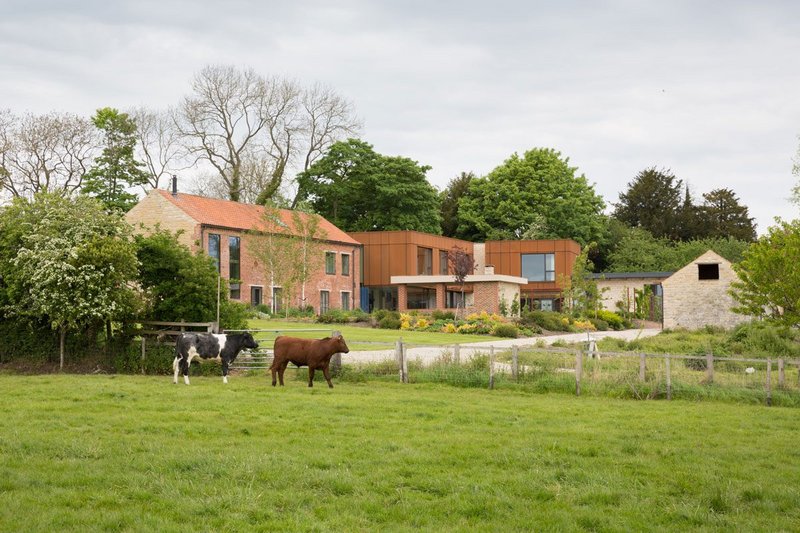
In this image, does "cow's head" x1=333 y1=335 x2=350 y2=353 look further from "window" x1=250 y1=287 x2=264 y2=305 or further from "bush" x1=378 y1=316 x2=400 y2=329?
"window" x1=250 y1=287 x2=264 y2=305

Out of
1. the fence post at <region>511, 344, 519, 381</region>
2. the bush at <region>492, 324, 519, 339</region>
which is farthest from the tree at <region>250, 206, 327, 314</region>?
the fence post at <region>511, 344, 519, 381</region>

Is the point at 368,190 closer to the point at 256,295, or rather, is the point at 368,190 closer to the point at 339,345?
the point at 256,295

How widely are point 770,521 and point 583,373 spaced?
1315 cm

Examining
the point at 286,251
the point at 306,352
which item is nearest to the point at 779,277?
the point at 306,352

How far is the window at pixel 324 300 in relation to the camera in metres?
58.7

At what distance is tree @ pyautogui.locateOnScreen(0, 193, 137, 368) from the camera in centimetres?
2442

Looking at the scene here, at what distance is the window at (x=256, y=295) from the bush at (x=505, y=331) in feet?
53.9

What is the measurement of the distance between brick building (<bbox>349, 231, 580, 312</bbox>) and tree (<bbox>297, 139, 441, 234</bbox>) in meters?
7.12

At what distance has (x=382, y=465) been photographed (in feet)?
36.6

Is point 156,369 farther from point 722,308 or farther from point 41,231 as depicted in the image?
point 722,308

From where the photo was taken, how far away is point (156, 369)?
24.7m

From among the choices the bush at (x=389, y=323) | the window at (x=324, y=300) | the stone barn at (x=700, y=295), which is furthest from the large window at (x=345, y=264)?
the stone barn at (x=700, y=295)

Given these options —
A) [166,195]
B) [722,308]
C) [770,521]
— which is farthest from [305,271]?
[770,521]

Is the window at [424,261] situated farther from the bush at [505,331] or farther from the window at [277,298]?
the bush at [505,331]
